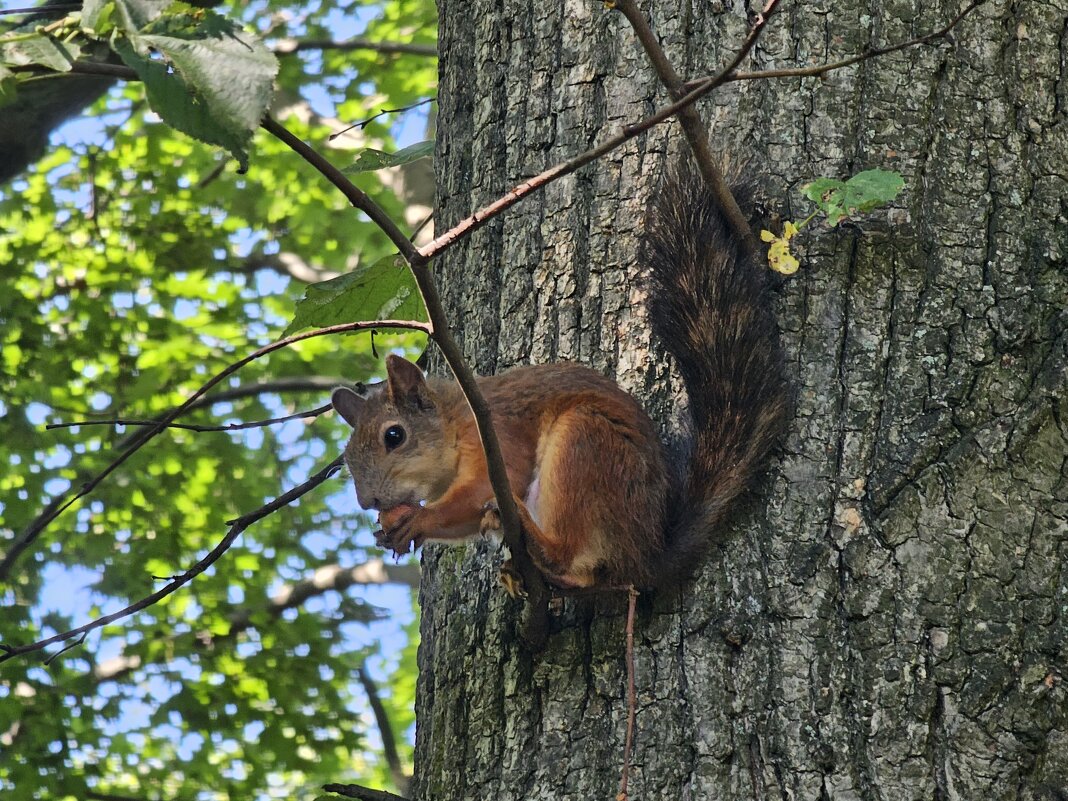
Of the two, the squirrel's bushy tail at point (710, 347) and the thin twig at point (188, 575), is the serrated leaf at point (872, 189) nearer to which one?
the squirrel's bushy tail at point (710, 347)

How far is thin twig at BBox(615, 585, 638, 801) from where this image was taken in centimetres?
167

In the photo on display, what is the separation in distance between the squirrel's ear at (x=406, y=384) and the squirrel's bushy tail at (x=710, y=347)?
1.94 ft

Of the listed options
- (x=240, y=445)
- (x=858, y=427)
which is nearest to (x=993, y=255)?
(x=858, y=427)

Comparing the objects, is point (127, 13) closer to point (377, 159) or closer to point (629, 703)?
point (629, 703)

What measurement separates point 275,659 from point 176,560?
767 mm

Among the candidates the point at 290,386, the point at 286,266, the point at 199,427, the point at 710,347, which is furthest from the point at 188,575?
the point at 286,266

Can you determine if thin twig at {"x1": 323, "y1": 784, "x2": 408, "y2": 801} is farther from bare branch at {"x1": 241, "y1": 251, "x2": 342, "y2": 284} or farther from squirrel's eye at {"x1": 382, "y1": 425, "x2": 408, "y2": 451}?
bare branch at {"x1": 241, "y1": 251, "x2": 342, "y2": 284}

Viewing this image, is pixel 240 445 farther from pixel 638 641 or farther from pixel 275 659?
pixel 638 641

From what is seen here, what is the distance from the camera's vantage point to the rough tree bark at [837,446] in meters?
1.69

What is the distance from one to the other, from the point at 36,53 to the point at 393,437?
1.47 meters

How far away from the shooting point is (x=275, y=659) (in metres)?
6.11

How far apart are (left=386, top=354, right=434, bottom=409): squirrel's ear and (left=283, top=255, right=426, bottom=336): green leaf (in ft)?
0.38

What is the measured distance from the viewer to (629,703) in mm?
1736

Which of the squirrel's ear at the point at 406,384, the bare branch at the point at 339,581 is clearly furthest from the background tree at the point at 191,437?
the squirrel's ear at the point at 406,384
